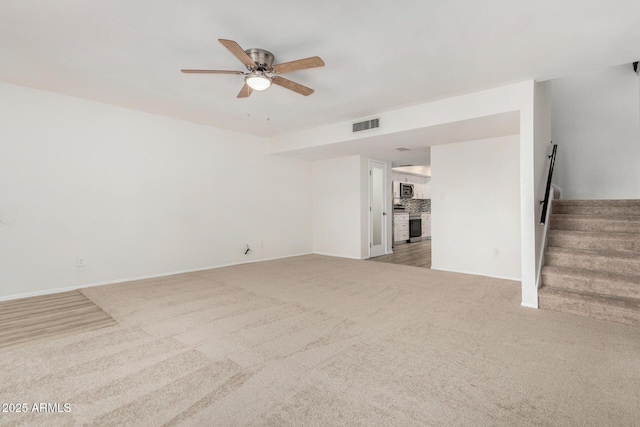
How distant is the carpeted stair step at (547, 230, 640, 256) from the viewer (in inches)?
139

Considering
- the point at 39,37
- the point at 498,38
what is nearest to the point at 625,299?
the point at 498,38

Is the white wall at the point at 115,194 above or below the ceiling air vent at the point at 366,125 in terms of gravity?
below

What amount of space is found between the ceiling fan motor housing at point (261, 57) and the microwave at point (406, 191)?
24.0ft

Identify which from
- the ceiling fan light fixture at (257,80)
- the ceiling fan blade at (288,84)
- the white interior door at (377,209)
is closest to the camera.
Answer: the ceiling fan light fixture at (257,80)

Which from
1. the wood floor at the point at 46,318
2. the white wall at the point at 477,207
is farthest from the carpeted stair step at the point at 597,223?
the wood floor at the point at 46,318

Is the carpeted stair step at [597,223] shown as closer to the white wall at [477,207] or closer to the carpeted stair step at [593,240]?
the carpeted stair step at [593,240]

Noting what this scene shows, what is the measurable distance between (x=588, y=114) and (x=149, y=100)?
765cm

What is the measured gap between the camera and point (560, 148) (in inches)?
240

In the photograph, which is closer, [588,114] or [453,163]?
[453,163]

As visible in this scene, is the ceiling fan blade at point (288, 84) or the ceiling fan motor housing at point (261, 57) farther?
the ceiling fan blade at point (288, 84)

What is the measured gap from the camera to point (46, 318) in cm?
304

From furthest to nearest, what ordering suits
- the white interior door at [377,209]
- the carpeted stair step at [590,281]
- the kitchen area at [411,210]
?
the kitchen area at [411,210] < the white interior door at [377,209] < the carpeted stair step at [590,281]

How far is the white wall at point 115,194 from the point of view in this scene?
3.75 meters

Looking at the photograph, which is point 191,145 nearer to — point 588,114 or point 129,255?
point 129,255
